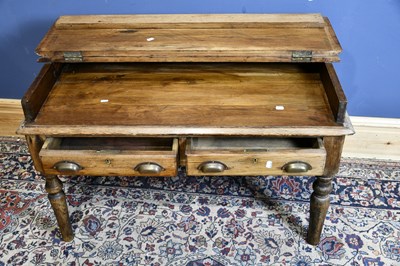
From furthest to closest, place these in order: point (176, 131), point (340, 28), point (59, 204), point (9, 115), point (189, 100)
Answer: point (9, 115), point (340, 28), point (59, 204), point (189, 100), point (176, 131)

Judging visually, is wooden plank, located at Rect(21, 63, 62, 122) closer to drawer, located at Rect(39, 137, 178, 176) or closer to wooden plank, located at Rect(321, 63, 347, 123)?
drawer, located at Rect(39, 137, 178, 176)

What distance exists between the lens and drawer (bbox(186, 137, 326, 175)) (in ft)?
3.95

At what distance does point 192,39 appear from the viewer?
136 cm

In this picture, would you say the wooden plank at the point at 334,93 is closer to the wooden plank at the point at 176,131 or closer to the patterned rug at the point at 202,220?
the wooden plank at the point at 176,131

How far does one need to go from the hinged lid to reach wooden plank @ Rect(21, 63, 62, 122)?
0.05 metres

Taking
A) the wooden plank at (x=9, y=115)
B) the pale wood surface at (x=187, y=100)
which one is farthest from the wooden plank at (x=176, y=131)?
the wooden plank at (x=9, y=115)

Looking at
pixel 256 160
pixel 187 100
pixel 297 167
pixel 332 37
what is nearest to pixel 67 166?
pixel 187 100

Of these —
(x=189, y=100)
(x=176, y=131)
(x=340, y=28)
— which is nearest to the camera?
(x=176, y=131)

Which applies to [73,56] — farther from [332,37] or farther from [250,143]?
[332,37]

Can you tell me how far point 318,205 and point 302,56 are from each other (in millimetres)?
441

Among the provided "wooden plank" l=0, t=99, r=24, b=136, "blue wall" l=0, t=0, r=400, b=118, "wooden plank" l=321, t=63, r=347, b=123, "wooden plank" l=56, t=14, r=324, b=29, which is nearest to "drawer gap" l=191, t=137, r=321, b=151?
"wooden plank" l=321, t=63, r=347, b=123

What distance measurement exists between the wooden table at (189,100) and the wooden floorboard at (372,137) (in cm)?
47

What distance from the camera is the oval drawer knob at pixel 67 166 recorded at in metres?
1.25

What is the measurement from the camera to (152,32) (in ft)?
4.61
